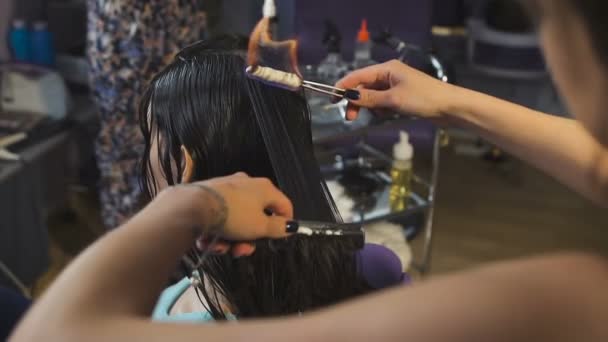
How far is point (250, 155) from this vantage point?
A: 0.90 meters

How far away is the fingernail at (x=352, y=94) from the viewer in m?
0.92

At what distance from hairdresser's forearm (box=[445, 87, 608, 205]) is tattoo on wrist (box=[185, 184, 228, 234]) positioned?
0.38 meters

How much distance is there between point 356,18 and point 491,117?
1.56 meters

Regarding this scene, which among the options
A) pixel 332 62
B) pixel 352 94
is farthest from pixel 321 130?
pixel 352 94

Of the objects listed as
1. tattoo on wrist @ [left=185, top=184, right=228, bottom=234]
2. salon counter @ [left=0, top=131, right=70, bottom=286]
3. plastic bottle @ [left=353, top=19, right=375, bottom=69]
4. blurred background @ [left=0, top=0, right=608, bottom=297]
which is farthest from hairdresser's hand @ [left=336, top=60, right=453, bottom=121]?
salon counter @ [left=0, top=131, right=70, bottom=286]

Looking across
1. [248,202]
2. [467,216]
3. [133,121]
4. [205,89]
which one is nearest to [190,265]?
[205,89]

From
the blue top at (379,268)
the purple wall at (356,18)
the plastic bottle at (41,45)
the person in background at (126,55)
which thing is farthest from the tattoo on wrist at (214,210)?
the plastic bottle at (41,45)

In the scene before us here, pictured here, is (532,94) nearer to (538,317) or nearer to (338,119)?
(338,119)

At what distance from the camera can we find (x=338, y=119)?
1.72 metres

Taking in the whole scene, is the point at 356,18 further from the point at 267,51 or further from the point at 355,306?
the point at 355,306

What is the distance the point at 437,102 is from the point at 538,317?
20.5 inches

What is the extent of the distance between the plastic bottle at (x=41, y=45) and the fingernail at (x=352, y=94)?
5.52 ft

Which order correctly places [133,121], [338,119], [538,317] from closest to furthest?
1. [538,317]
2. [338,119]
3. [133,121]

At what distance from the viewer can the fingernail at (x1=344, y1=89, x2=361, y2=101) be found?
3.01ft
